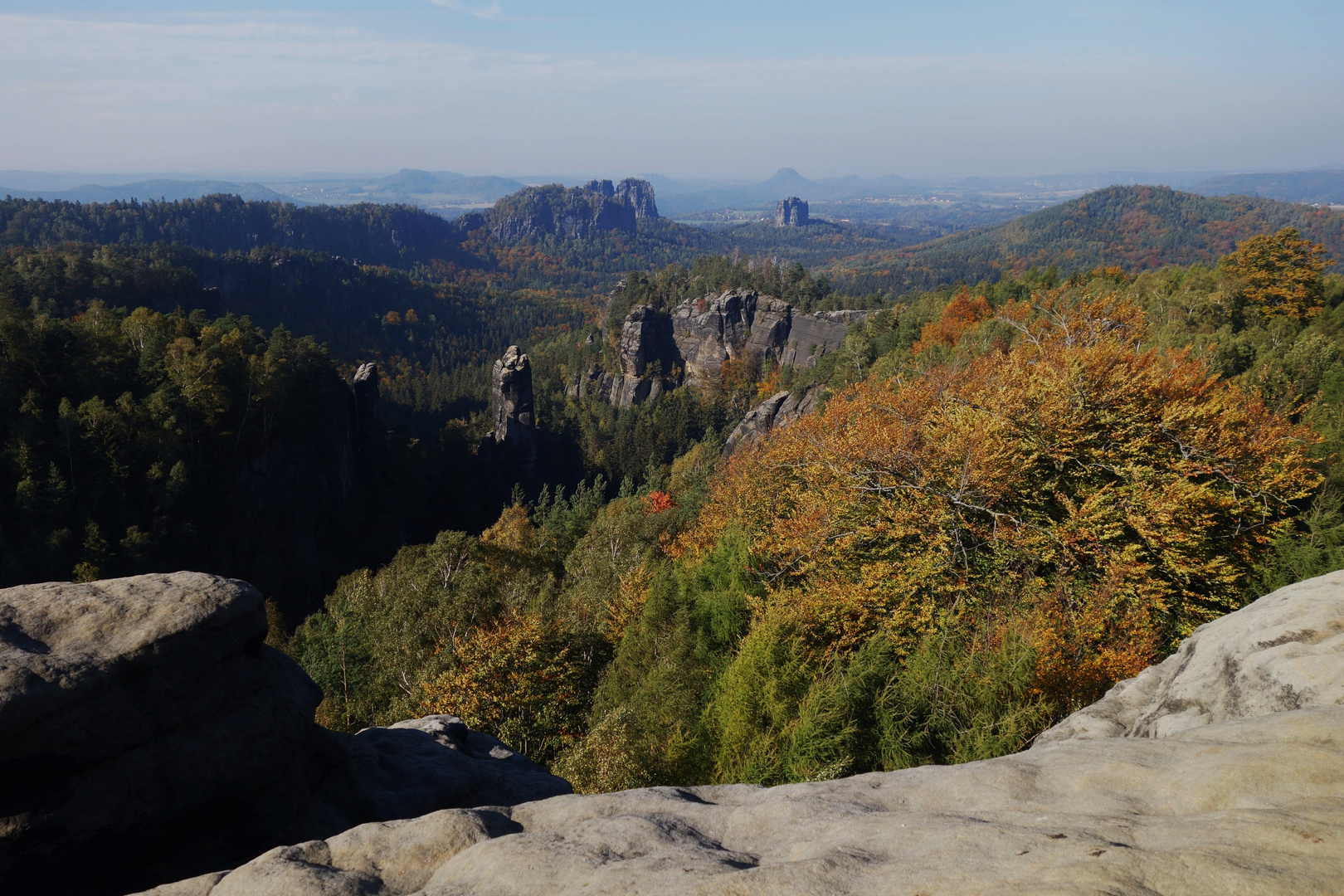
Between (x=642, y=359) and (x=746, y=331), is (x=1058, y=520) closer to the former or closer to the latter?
(x=746, y=331)

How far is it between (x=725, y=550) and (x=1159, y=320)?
40746mm

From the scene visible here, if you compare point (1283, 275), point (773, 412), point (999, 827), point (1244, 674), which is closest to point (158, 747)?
point (999, 827)

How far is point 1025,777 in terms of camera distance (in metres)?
7.27

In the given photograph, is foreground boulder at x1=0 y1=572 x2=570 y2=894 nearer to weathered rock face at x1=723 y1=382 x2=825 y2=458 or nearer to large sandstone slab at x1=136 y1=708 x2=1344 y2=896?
large sandstone slab at x1=136 y1=708 x2=1344 y2=896

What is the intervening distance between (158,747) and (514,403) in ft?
297

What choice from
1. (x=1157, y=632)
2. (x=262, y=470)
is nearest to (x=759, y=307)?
(x=262, y=470)

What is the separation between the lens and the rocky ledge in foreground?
482cm

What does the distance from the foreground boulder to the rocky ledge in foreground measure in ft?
6.40

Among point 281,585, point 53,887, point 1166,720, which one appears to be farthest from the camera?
point 281,585

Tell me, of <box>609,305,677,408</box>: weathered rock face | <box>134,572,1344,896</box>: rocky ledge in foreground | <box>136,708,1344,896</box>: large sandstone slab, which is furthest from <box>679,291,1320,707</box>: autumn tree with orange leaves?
<box>609,305,677,408</box>: weathered rock face

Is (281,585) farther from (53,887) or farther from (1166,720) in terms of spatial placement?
(1166,720)

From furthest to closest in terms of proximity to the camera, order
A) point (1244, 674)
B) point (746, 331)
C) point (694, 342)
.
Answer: point (694, 342) < point (746, 331) < point (1244, 674)

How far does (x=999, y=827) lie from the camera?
6004 millimetres

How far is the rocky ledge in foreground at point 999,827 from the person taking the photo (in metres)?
4.82
